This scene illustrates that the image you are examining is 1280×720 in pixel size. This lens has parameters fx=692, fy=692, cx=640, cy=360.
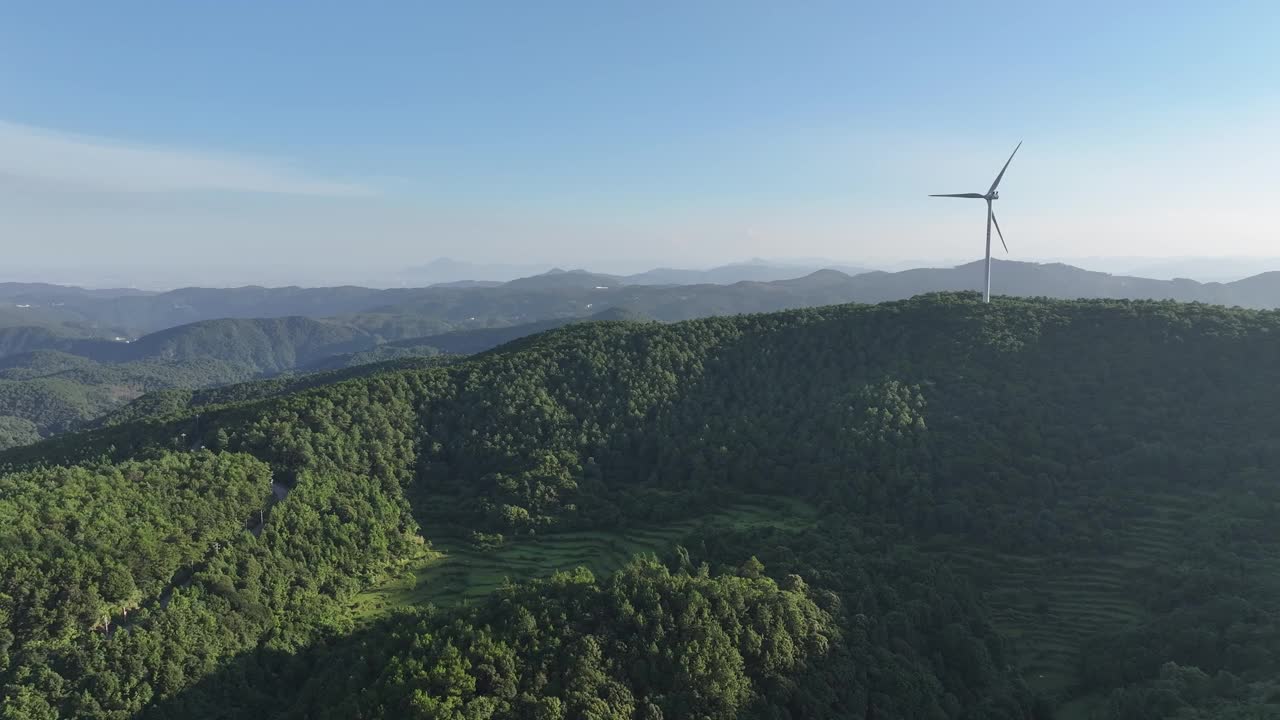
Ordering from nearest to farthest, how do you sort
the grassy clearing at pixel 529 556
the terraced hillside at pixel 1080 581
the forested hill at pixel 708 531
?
1. the forested hill at pixel 708 531
2. the terraced hillside at pixel 1080 581
3. the grassy clearing at pixel 529 556

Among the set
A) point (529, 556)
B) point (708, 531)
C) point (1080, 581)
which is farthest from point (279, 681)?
point (1080, 581)

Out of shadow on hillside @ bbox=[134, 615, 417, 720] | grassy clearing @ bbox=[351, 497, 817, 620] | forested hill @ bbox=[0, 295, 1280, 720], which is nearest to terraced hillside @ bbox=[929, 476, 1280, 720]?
forested hill @ bbox=[0, 295, 1280, 720]

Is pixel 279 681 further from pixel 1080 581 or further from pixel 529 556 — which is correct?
pixel 1080 581

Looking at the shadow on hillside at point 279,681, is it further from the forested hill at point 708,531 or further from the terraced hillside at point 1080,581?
the terraced hillside at point 1080,581

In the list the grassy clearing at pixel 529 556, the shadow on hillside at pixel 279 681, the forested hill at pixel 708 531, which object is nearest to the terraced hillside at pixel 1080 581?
the forested hill at pixel 708 531

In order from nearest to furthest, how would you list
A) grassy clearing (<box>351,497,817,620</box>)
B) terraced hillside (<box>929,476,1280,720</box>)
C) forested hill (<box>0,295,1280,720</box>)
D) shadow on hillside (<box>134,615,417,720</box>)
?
forested hill (<box>0,295,1280,720</box>), shadow on hillside (<box>134,615,417,720</box>), terraced hillside (<box>929,476,1280,720</box>), grassy clearing (<box>351,497,817,620</box>)

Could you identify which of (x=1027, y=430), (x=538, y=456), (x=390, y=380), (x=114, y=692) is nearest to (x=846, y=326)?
(x=1027, y=430)

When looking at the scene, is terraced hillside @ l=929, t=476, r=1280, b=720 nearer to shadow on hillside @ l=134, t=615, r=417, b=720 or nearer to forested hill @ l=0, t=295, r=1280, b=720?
forested hill @ l=0, t=295, r=1280, b=720
